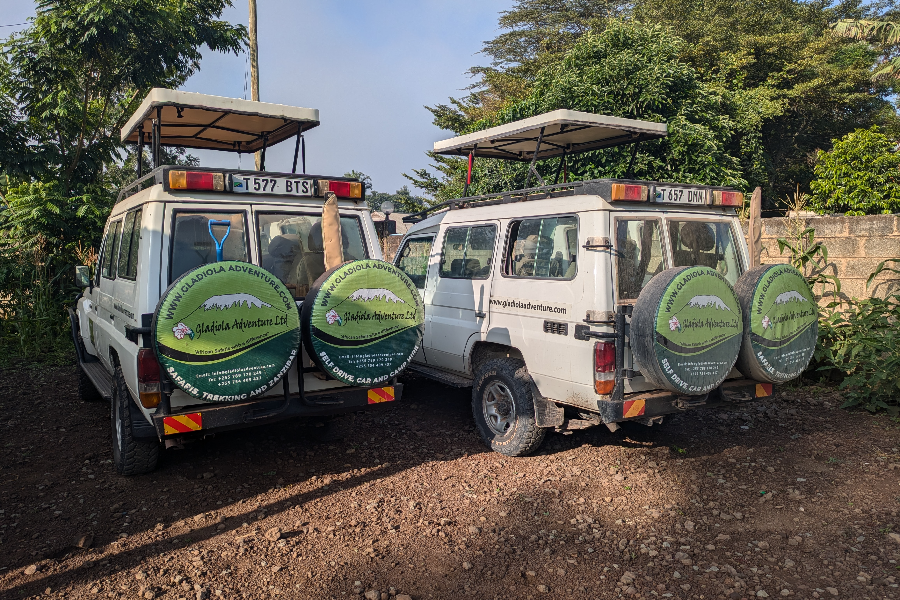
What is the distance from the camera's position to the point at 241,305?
12.1 feet

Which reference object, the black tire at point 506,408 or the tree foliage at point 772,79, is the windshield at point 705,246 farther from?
the tree foliage at point 772,79

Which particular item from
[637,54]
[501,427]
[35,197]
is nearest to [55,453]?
[501,427]

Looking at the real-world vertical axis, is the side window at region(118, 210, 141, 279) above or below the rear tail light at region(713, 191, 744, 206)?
below

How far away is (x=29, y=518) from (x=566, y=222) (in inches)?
160

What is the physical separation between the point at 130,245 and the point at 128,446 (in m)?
1.47

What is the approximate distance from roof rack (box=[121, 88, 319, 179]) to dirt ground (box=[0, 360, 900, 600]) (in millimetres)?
2395

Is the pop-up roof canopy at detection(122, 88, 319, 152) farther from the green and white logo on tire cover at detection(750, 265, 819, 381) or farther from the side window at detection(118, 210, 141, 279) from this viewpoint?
the green and white logo on tire cover at detection(750, 265, 819, 381)

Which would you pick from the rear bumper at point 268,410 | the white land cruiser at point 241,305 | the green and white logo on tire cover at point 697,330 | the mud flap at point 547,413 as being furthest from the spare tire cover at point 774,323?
the rear bumper at point 268,410

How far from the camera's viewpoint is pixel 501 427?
5160 millimetres

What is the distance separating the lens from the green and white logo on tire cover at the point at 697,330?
13.0 ft

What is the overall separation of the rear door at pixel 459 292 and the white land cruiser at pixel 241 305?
1053mm

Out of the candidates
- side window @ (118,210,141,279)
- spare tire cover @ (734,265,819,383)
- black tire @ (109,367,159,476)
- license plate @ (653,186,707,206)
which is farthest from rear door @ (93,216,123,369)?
spare tire cover @ (734,265,819,383)

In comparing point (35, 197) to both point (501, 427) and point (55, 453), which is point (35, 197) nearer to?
point (55, 453)

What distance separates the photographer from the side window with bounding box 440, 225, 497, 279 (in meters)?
5.43
